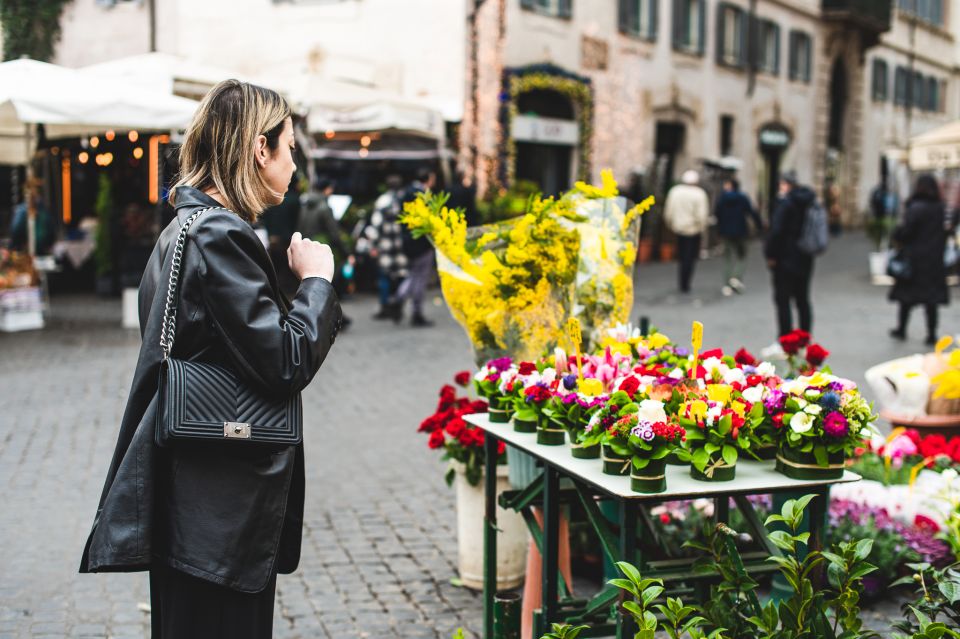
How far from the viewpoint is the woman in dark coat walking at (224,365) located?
235 cm

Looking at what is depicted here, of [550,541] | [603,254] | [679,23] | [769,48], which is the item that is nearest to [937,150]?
[679,23]

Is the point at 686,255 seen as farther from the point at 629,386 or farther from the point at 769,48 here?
the point at 769,48

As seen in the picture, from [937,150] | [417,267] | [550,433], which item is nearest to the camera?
[550,433]

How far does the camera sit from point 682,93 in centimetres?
2470

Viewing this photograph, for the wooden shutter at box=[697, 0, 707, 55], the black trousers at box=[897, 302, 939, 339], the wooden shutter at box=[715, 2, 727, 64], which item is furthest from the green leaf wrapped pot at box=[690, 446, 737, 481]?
the wooden shutter at box=[715, 2, 727, 64]

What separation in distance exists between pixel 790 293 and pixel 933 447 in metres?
6.09

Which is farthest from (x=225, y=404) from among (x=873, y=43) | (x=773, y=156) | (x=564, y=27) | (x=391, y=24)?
(x=873, y=43)

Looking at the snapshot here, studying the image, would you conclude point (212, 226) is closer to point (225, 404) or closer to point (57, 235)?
point (225, 404)

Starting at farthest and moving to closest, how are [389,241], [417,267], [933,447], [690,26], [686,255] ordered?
[690,26] < [686,255] < [389,241] < [417,267] < [933,447]

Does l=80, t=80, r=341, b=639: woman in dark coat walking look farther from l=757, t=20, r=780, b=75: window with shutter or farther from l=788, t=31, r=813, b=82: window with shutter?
l=788, t=31, r=813, b=82: window with shutter

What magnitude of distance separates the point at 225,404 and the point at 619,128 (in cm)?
2091

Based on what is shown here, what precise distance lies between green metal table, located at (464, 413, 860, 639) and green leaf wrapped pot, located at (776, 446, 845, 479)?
0.9 inches

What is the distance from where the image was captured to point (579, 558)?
4.80 m

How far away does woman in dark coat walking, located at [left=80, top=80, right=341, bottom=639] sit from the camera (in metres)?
2.35
